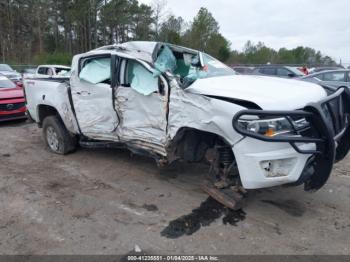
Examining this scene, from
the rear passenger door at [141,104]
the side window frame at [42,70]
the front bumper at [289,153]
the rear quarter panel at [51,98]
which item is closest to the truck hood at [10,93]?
the rear quarter panel at [51,98]

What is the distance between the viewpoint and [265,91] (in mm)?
3684

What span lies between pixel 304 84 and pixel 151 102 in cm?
199

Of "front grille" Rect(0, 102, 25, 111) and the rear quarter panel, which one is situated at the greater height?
the rear quarter panel

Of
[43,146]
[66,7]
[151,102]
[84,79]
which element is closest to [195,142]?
[151,102]

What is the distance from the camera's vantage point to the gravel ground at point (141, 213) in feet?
10.9

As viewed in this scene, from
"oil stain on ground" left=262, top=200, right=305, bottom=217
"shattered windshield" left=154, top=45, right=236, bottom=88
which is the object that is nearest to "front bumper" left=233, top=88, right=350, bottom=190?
"oil stain on ground" left=262, top=200, right=305, bottom=217

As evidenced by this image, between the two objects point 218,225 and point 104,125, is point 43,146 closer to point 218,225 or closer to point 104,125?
point 104,125

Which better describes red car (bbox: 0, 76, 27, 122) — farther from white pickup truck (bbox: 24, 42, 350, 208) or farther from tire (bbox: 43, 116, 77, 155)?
white pickup truck (bbox: 24, 42, 350, 208)

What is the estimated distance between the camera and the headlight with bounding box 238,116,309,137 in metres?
3.42

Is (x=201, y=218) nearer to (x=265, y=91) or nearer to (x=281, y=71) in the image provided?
(x=265, y=91)

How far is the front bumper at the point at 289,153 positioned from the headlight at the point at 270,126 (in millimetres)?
84

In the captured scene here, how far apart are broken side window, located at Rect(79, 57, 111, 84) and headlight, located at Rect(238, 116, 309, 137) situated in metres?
2.58

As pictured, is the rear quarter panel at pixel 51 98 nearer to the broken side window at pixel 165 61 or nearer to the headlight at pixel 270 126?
the broken side window at pixel 165 61

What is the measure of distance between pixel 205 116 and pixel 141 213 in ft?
4.54
